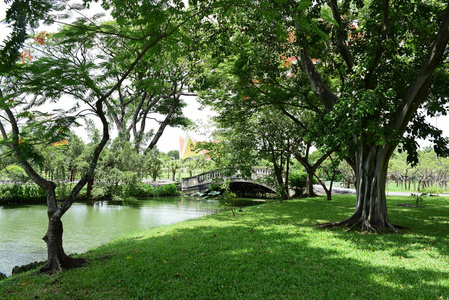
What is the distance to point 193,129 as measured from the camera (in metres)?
16.9

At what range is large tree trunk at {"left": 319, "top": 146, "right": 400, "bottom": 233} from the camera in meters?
6.35

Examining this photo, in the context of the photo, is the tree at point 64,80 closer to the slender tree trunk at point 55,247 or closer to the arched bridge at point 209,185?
the slender tree trunk at point 55,247

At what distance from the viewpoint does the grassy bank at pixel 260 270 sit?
3.25m

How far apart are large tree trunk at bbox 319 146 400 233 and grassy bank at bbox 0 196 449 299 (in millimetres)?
530

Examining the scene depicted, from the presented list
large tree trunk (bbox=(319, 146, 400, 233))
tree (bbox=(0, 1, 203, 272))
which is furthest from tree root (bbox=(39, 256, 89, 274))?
large tree trunk (bbox=(319, 146, 400, 233))

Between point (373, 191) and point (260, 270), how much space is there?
3844mm

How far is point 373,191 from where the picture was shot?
6.38 meters

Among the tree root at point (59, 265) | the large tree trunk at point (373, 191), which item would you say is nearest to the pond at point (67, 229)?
the tree root at point (59, 265)

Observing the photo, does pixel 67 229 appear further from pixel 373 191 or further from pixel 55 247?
pixel 373 191

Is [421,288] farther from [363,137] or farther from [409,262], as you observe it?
[363,137]

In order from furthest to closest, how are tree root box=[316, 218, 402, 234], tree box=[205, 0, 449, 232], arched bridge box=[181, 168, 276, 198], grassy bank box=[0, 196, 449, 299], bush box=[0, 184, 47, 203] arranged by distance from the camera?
arched bridge box=[181, 168, 276, 198], bush box=[0, 184, 47, 203], tree root box=[316, 218, 402, 234], tree box=[205, 0, 449, 232], grassy bank box=[0, 196, 449, 299]

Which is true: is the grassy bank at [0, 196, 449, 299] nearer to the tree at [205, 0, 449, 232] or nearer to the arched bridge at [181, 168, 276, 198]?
the tree at [205, 0, 449, 232]

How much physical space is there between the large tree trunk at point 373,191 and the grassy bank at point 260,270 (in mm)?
530

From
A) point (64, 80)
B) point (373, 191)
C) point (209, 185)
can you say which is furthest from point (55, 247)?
point (209, 185)
